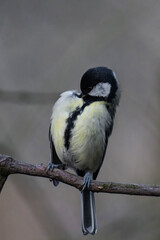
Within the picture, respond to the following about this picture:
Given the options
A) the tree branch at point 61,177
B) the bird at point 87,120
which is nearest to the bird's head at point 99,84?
the bird at point 87,120

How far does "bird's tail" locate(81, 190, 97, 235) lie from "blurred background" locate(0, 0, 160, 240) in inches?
7.8

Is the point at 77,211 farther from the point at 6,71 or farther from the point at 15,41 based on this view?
the point at 15,41

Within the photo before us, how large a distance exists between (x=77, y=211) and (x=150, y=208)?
753 millimetres

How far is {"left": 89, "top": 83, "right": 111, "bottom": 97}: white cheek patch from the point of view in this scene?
254 centimetres

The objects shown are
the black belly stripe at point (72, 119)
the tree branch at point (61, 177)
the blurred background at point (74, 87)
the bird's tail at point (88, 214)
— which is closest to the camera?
the tree branch at point (61, 177)

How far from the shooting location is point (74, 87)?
3.86 m

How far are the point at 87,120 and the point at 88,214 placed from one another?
A: 2.18 feet

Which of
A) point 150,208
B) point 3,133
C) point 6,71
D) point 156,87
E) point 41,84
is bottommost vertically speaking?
point 150,208

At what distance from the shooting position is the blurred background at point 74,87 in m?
3.02

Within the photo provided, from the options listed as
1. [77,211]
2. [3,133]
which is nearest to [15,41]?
[3,133]

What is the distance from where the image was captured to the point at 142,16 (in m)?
3.99

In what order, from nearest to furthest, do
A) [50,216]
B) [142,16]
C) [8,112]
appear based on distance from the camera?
[50,216]
[8,112]
[142,16]

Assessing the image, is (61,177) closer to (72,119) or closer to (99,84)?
(72,119)

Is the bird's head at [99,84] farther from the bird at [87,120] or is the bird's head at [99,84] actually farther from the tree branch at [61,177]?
the tree branch at [61,177]
